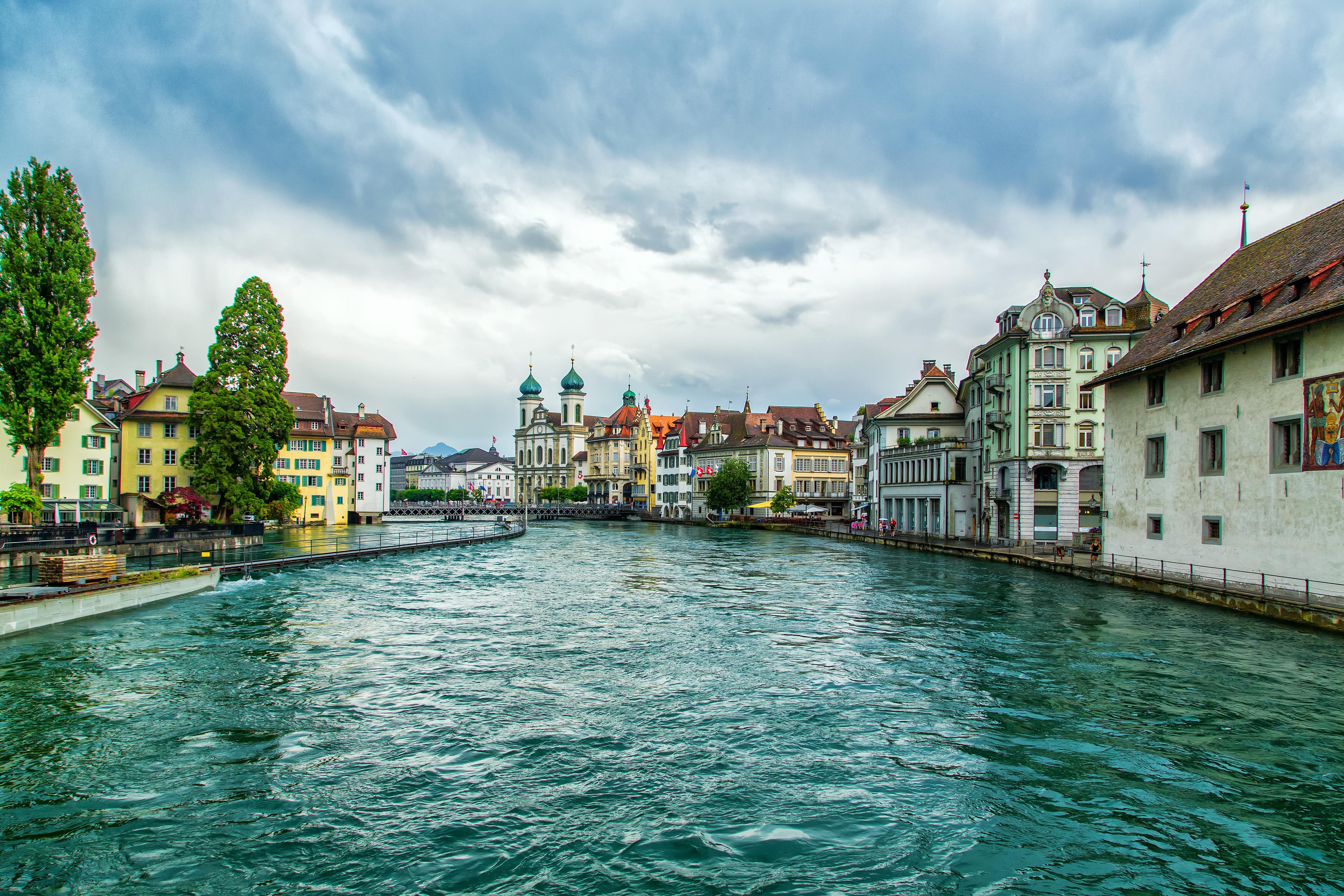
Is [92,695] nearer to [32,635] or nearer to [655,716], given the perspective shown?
[32,635]

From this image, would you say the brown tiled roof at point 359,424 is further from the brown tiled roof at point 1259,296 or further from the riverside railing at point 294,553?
the brown tiled roof at point 1259,296

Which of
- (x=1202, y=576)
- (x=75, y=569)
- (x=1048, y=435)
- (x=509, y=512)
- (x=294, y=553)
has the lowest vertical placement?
(x=509, y=512)

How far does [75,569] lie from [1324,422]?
38.9 metres

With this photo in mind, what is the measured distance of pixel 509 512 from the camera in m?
144

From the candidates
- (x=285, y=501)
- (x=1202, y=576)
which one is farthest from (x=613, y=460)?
(x=1202, y=576)

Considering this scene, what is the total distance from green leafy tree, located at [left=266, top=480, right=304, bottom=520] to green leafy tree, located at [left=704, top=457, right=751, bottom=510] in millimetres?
47035

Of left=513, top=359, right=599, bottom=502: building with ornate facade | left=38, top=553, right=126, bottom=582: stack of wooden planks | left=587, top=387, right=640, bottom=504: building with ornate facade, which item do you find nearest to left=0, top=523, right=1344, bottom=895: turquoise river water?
left=38, top=553, right=126, bottom=582: stack of wooden planks

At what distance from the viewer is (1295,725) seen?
560 inches

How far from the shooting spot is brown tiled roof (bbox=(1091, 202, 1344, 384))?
2573 centimetres

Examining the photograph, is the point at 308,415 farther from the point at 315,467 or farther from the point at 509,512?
the point at 509,512

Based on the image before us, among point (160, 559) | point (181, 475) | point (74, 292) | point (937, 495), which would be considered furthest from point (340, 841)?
point (181, 475)

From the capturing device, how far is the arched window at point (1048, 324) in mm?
51250

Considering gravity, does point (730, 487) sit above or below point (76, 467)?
below

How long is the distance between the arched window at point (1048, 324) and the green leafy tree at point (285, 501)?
60.1m
